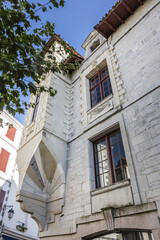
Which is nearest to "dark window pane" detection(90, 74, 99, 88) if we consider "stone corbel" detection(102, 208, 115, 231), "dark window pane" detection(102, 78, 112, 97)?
"dark window pane" detection(102, 78, 112, 97)

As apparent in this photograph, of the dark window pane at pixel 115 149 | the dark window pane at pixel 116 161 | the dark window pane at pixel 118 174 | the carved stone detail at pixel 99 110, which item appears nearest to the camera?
the dark window pane at pixel 118 174

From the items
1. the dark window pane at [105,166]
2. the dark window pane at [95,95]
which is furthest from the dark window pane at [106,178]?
the dark window pane at [95,95]

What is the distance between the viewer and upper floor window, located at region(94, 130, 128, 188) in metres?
5.17

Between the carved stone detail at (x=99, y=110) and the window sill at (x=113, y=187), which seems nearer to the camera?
the window sill at (x=113, y=187)

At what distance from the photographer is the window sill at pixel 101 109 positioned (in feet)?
21.5

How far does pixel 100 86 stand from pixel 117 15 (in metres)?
3.38

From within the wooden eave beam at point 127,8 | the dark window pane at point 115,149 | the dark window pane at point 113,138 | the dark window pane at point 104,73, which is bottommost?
the dark window pane at point 115,149

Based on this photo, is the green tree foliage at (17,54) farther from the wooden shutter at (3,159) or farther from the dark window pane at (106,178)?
the wooden shutter at (3,159)

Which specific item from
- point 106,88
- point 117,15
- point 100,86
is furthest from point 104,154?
point 117,15

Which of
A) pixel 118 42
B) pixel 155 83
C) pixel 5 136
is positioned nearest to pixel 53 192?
pixel 155 83

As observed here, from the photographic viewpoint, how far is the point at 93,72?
874 cm

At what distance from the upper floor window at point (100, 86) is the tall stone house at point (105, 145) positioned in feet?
0.17

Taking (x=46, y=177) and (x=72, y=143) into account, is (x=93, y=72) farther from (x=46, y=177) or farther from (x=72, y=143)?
(x=46, y=177)

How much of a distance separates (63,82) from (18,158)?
14.1 feet
